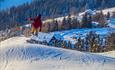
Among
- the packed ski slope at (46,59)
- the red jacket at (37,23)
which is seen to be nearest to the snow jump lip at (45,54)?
the packed ski slope at (46,59)

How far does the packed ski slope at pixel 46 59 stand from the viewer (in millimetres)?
16766

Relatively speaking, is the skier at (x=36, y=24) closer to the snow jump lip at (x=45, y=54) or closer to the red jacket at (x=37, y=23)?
the red jacket at (x=37, y=23)

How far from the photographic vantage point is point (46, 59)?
1748cm

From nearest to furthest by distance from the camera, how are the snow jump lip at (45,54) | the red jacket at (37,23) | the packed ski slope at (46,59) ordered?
the packed ski slope at (46,59) < the snow jump lip at (45,54) < the red jacket at (37,23)

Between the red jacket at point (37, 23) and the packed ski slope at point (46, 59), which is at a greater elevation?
the red jacket at point (37, 23)

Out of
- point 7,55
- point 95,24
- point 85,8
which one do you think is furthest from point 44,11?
point 7,55

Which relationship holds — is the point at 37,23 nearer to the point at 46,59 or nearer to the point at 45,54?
the point at 45,54

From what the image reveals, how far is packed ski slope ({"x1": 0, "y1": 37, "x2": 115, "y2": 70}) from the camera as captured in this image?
16766 millimetres

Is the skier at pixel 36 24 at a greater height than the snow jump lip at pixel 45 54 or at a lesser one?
greater

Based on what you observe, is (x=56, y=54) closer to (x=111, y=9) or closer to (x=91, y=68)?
(x=91, y=68)

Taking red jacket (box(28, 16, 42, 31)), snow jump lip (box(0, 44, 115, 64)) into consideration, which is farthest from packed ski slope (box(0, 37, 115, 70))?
red jacket (box(28, 16, 42, 31))

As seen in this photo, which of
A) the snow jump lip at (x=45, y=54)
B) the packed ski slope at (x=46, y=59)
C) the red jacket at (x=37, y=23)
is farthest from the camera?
the red jacket at (x=37, y=23)

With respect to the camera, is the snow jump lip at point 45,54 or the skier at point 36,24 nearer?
the snow jump lip at point 45,54

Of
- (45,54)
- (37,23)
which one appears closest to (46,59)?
(45,54)
